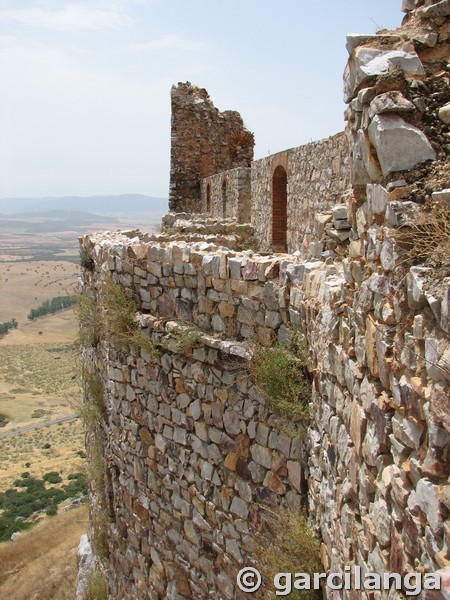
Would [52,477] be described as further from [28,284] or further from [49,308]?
[28,284]

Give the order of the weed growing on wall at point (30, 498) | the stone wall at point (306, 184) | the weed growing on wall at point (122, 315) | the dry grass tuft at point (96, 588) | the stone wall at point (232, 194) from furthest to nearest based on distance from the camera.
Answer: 1. the weed growing on wall at point (30, 498)
2. the stone wall at point (232, 194)
3. the dry grass tuft at point (96, 588)
4. the stone wall at point (306, 184)
5. the weed growing on wall at point (122, 315)

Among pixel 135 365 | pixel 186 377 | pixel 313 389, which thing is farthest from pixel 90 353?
pixel 313 389

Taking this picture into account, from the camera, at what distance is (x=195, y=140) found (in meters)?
18.3

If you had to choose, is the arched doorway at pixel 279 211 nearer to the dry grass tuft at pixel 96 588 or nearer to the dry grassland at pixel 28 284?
the dry grass tuft at pixel 96 588

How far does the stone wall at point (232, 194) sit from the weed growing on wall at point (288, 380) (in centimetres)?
807

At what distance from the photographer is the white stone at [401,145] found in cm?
252

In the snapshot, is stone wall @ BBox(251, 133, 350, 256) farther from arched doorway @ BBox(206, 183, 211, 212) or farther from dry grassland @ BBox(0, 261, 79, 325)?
dry grassland @ BBox(0, 261, 79, 325)

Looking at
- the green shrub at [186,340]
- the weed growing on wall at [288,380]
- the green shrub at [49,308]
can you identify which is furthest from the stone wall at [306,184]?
the green shrub at [49,308]

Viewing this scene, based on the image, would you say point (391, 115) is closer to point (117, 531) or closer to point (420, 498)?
point (420, 498)

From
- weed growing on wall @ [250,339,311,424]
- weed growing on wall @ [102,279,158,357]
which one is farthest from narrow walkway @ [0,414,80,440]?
weed growing on wall @ [250,339,311,424]

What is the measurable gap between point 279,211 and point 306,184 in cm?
195

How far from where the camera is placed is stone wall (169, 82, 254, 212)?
59.1 ft

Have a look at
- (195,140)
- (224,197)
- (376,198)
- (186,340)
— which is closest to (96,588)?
(186,340)

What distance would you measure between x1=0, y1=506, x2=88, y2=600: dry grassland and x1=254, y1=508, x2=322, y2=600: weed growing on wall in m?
6.87
